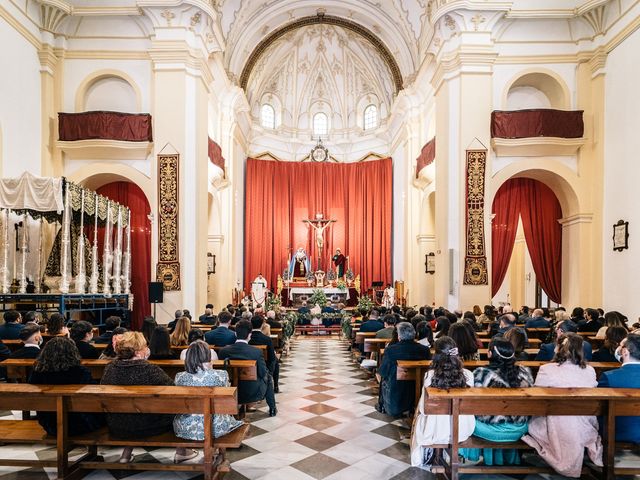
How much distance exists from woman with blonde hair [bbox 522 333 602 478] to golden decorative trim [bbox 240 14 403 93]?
52.9ft

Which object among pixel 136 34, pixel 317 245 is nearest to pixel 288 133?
pixel 317 245

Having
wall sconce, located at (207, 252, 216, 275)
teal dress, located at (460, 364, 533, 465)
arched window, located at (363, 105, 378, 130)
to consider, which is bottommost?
teal dress, located at (460, 364, 533, 465)

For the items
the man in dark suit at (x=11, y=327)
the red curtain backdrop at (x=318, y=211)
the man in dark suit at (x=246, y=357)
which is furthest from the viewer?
the red curtain backdrop at (x=318, y=211)

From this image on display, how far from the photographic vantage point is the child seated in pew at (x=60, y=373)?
407 centimetres

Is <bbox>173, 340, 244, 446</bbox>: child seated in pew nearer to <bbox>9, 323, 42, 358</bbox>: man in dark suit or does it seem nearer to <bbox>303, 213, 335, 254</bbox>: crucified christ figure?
<bbox>9, 323, 42, 358</bbox>: man in dark suit

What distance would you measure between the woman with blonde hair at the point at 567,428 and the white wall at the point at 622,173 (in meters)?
7.67

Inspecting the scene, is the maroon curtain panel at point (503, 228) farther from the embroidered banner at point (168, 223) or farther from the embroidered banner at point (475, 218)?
the embroidered banner at point (168, 223)

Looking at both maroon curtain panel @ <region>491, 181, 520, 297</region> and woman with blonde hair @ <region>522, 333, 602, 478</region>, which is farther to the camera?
maroon curtain panel @ <region>491, 181, 520, 297</region>

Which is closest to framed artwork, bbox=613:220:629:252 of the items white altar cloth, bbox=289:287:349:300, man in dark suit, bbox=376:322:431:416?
man in dark suit, bbox=376:322:431:416

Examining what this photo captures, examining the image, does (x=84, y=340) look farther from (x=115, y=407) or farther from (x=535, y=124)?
(x=535, y=124)

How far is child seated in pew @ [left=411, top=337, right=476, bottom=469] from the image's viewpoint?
400 cm

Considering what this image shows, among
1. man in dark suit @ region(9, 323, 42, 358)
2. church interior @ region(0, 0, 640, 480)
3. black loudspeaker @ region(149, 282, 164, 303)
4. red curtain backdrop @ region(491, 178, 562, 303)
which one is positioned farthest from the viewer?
red curtain backdrop @ region(491, 178, 562, 303)

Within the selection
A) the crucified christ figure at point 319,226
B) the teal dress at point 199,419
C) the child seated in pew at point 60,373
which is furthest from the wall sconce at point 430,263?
the child seated in pew at point 60,373

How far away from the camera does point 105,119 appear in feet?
40.7
